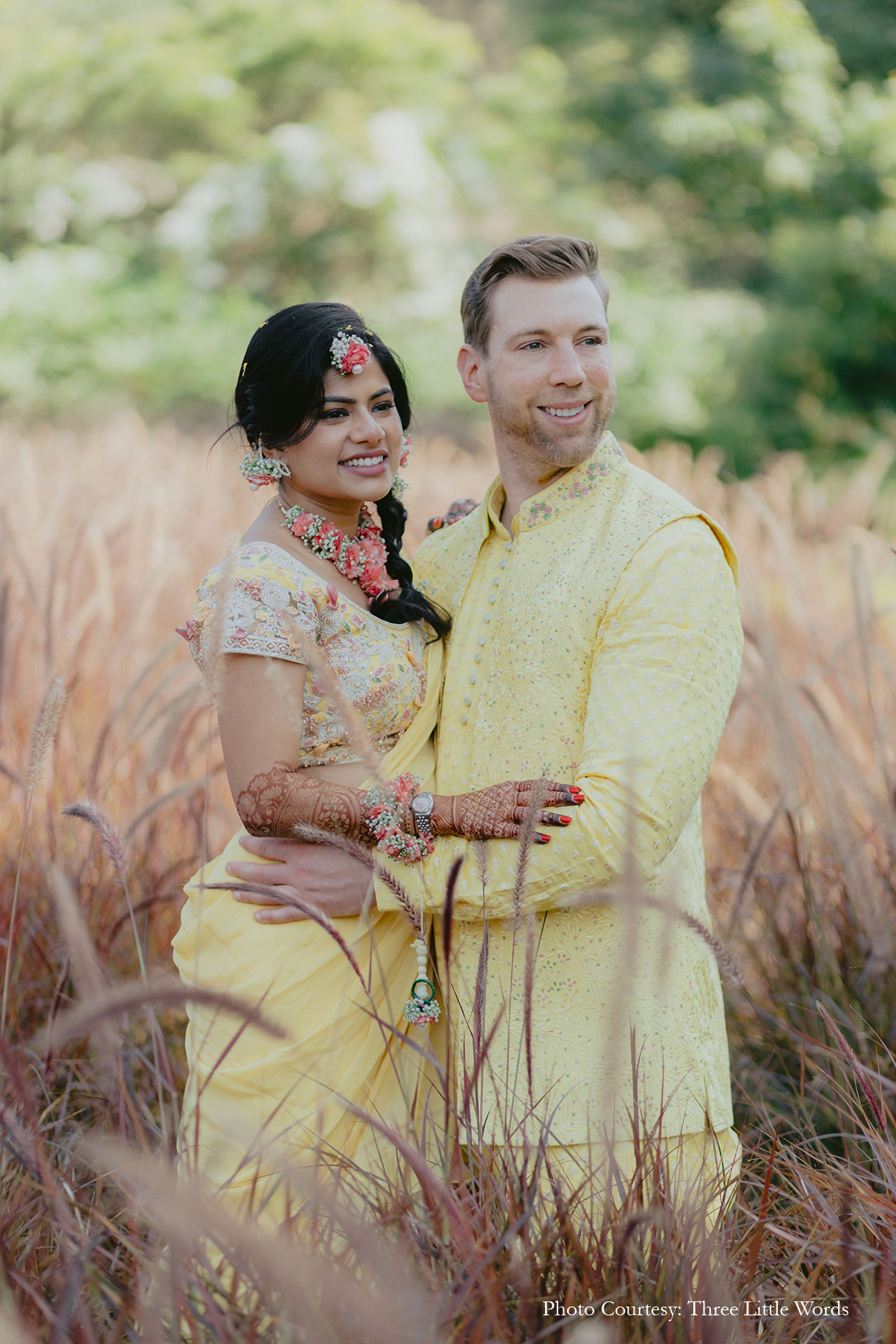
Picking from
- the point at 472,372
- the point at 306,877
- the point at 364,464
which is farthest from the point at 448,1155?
the point at 472,372

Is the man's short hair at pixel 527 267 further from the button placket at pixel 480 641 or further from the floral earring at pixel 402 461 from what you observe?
the button placket at pixel 480 641

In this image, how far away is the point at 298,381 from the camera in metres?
2.40

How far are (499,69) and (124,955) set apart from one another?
1109 inches

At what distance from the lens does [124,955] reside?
304 centimetres

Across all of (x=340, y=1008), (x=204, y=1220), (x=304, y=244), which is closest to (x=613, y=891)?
(x=204, y=1220)

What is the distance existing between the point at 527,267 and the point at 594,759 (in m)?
1.08

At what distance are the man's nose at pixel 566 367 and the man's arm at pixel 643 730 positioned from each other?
398 millimetres

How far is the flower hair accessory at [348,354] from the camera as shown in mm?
2400

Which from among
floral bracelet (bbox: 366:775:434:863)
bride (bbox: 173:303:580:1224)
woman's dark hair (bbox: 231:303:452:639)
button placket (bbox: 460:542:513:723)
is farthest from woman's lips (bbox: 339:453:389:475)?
floral bracelet (bbox: 366:775:434:863)

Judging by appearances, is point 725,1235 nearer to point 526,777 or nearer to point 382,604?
point 526,777

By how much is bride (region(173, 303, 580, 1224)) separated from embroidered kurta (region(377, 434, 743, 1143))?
10 centimetres

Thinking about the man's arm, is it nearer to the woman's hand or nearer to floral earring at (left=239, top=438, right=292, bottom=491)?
the woman's hand

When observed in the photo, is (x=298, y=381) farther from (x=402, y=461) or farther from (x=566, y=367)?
(x=566, y=367)

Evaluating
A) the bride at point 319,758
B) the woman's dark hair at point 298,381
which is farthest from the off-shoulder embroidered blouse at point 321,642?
the woman's dark hair at point 298,381
